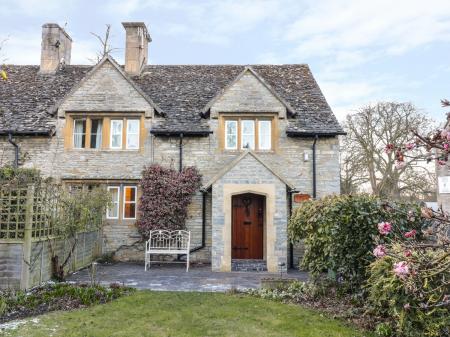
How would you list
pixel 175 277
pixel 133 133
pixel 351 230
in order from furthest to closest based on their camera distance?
pixel 133 133 < pixel 175 277 < pixel 351 230

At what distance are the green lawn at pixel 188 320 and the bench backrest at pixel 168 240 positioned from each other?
5654 millimetres

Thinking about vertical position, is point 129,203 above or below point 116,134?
below

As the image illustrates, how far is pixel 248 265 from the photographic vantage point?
13695 mm

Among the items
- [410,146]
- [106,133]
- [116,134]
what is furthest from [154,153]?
[410,146]

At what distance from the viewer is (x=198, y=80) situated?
1866 centimetres

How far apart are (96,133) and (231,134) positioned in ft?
18.5

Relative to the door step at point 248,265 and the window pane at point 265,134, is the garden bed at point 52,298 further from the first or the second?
the window pane at point 265,134

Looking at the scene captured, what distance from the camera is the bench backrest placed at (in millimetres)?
14088

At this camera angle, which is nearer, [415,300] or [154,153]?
[415,300]

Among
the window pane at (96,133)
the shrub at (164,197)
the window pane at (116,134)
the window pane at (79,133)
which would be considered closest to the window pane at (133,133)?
the window pane at (116,134)

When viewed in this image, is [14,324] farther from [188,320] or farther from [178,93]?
[178,93]

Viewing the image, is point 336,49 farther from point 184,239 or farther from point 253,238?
point 184,239

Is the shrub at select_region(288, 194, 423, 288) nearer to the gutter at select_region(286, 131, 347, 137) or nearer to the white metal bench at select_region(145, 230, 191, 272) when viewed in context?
the white metal bench at select_region(145, 230, 191, 272)

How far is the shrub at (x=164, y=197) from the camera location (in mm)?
14414
